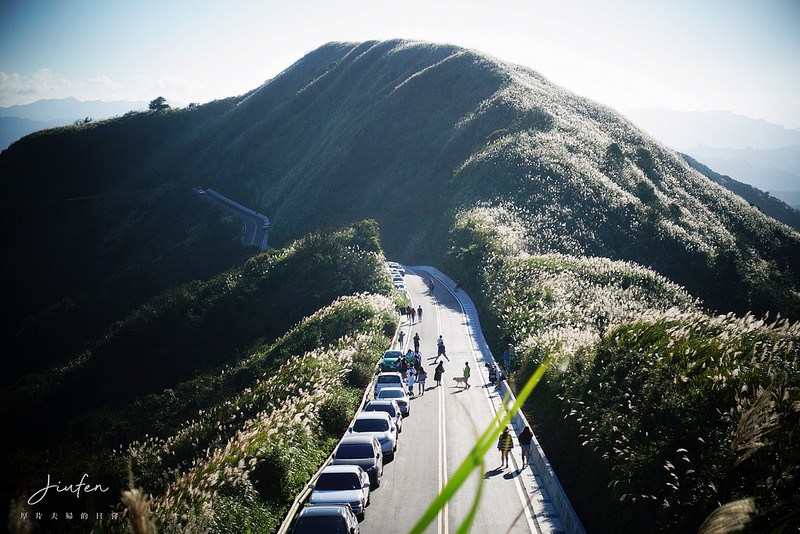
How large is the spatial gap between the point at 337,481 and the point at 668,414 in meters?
9.14

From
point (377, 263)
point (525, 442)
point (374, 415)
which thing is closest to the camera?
point (525, 442)

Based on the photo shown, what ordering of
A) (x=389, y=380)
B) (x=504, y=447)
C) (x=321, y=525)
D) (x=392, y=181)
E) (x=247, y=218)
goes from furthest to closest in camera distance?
(x=247, y=218) < (x=392, y=181) < (x=389, y=380) < (x=504, y=447) < (x=321, y=525)

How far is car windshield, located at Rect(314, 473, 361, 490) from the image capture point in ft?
49.7

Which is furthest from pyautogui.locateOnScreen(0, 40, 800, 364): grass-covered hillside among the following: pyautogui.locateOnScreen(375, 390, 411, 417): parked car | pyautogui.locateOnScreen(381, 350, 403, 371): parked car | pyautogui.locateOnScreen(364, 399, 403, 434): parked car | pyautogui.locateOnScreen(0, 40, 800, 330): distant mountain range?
pyautogui.locateOnScreen(364, 399, 403, 434): parked car

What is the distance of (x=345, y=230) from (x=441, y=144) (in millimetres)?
42594

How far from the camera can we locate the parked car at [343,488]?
14.6 metres

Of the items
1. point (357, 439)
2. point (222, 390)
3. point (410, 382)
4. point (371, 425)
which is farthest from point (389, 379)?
point (222, 390)

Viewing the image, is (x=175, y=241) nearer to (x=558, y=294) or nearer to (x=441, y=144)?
(x=441, y=144)

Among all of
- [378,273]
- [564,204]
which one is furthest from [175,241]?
[564,204]

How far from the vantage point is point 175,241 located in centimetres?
8788

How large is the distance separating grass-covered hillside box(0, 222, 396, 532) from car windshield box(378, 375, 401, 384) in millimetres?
962

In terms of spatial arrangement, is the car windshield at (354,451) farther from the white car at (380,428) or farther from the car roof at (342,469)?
the white car at (380,428)

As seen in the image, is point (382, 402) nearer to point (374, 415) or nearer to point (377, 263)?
point (374, 415)

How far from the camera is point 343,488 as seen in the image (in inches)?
594
